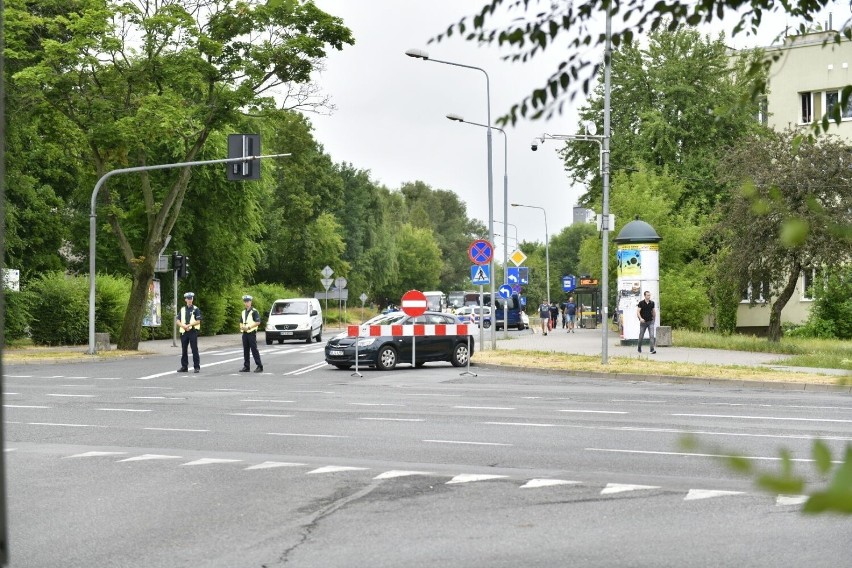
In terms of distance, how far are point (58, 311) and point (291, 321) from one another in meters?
9.97

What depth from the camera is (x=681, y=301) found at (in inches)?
1832

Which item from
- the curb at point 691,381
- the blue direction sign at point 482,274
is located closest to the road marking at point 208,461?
the curb at point 691,381

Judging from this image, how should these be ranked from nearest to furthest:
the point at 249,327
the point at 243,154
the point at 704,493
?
1. the point at 704,493
2. the point at 249,327
3. the point at 243,154

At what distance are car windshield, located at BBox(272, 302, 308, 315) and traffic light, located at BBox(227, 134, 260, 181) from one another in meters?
18.0

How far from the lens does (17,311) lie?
39.8 meters

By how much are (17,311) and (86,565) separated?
34699 mm

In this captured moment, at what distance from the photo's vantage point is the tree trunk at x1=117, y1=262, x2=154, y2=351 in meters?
39.5

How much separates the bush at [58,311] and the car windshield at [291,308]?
29.2 feet

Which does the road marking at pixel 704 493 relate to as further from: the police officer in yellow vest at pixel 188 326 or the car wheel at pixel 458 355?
the car wheel at pixel 458 355

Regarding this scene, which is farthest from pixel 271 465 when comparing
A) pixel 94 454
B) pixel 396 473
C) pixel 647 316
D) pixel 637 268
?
pixel 637 268

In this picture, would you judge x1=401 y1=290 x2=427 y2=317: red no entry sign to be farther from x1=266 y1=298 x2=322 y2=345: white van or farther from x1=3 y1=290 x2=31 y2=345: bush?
x1=266 y1=298 x2=322 y2=345: white van

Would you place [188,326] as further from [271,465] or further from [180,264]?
[271,465]

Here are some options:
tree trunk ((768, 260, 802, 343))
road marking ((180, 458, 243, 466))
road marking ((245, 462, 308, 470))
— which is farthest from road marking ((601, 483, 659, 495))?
tree trunk ((768, 260, 802, 343))

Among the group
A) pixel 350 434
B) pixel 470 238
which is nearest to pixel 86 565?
pixel 350 434
